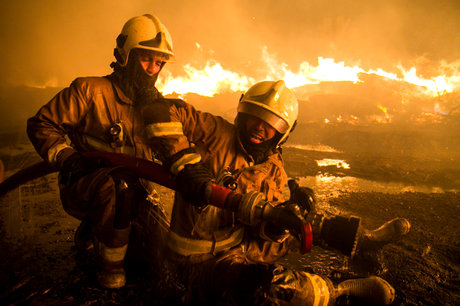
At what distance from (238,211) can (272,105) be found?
118 centimetres

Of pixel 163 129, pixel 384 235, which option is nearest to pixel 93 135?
pixel 163 129

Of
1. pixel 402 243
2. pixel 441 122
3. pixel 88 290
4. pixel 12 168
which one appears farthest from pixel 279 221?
pixel 441 122

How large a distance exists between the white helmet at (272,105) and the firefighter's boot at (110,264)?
5.73 feet

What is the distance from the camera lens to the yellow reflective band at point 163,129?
6.24ft

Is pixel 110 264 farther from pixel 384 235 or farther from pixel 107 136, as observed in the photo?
pixel 384 235

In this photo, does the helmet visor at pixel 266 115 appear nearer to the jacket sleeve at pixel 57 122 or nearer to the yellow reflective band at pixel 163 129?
the yellow reflective band at pixel 163 129

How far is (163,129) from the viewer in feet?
6.25

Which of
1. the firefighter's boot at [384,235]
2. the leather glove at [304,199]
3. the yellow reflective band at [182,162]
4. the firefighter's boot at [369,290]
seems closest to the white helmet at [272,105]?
the leather glove at [304,199]

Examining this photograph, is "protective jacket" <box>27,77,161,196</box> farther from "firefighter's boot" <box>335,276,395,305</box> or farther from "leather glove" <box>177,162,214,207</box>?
"firefighter's boot" <box>335,276,395,305</box>

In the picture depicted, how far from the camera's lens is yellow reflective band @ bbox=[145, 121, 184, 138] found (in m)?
1.90

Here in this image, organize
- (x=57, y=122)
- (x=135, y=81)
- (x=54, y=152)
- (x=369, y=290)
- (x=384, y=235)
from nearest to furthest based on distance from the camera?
(x=369, y=290) < (x=54, y=152) < (x=57, y=122) < (x=135, y=81) < (x=384, y=235)

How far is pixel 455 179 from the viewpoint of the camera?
8180 millimetres

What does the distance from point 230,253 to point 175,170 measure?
936 mm

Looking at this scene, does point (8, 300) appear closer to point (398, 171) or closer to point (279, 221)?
point (279, 221)
